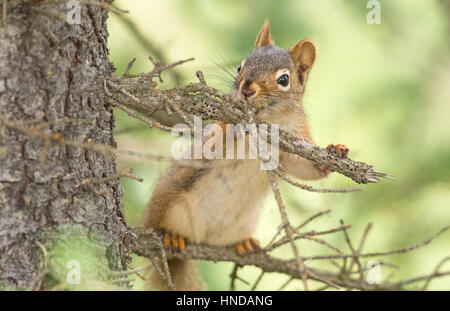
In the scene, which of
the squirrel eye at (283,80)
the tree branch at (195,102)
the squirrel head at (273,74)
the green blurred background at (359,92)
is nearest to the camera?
the tree branch at (195,102)

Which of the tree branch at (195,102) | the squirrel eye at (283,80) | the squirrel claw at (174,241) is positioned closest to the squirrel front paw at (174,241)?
the squirrel claw at (174,241)

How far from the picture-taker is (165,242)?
2.18 metres

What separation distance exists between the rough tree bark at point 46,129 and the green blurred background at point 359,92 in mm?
901

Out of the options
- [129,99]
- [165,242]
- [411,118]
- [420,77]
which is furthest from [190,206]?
[420,77]

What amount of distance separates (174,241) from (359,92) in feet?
4.26

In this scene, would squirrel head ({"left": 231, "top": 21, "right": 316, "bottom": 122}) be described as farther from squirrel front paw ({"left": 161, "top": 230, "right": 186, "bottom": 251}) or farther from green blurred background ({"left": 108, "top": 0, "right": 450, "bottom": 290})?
squirrel front paw ({"left": 161, "top": 230, "right": 186, "bottom": 251})

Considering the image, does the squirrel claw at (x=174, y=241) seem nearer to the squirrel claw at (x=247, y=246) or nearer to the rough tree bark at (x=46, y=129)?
the squirrel claw at (x=247, y=246)

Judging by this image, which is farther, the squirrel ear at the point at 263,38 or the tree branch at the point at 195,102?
the squirrel ear at the point at 263,38

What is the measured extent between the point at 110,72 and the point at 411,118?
5.66ft

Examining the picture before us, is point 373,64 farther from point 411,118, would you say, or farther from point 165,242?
point 165,242

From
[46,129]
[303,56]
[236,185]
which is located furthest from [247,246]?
[46,129]

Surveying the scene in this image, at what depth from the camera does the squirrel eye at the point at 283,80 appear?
216 centimetres

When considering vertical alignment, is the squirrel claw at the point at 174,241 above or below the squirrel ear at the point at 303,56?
below

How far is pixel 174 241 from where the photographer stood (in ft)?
7.24
